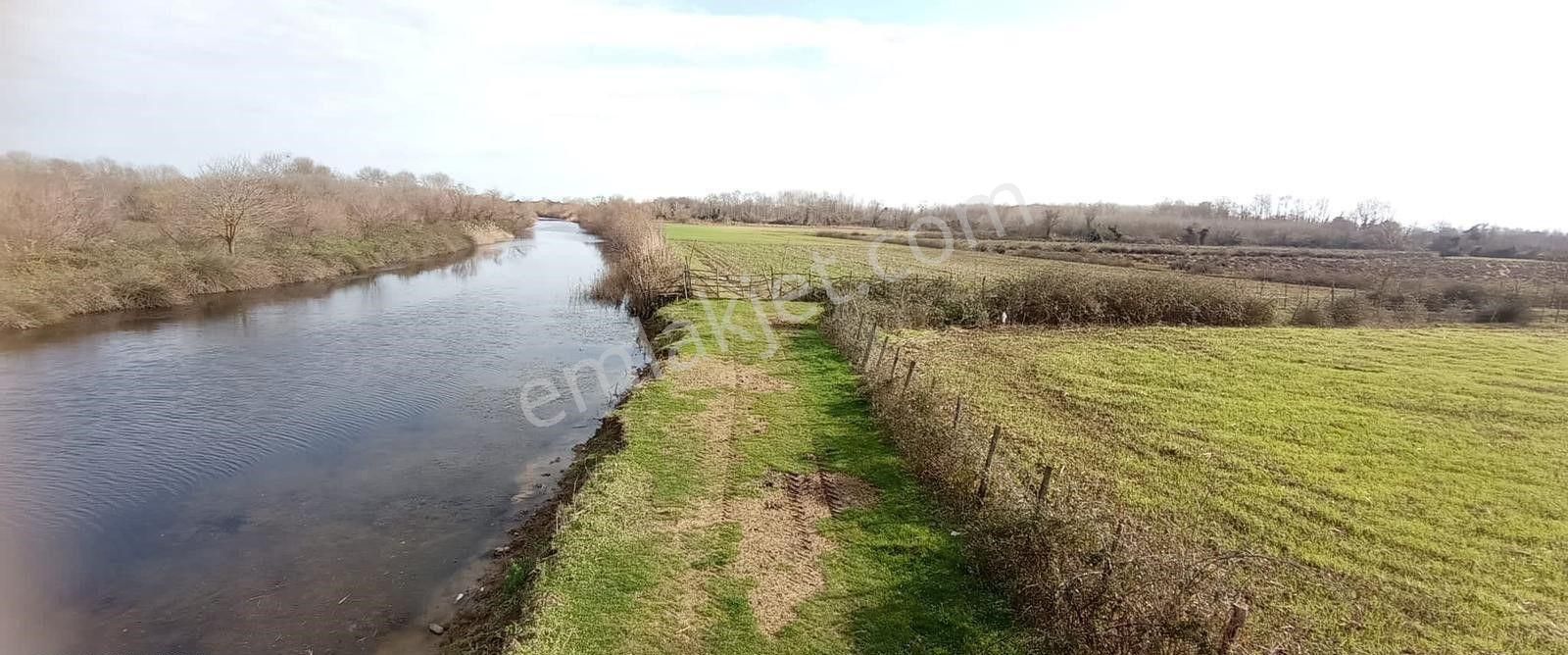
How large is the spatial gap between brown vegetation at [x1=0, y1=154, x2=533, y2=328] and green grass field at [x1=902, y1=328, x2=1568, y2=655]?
13822mm

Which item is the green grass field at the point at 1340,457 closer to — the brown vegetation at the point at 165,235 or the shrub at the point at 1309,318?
the shrub at the point at 1309,318

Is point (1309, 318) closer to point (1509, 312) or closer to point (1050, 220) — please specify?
point (1509, 312)

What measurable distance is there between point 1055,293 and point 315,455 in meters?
20.5

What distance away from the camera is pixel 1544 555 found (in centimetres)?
761

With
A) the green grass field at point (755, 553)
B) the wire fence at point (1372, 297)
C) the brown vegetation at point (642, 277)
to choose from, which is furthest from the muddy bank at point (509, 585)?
the brown vegetation at point (642, 277)

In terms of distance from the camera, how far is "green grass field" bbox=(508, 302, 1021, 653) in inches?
243

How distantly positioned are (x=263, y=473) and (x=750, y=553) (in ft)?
29.1

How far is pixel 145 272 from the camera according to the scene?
23.8 m

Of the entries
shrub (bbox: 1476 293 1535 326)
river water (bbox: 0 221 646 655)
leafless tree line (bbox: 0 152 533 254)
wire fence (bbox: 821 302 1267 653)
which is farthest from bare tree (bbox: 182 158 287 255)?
shrub (bbox: 1476 293 1535 326)

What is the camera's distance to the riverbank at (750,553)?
20.4 ft

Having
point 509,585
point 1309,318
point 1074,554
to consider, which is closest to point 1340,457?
point 1074,554

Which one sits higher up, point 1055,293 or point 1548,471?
point 1055,293

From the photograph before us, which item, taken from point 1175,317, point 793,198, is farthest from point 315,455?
point 793,198

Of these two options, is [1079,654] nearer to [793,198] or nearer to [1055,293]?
[1055,293]
